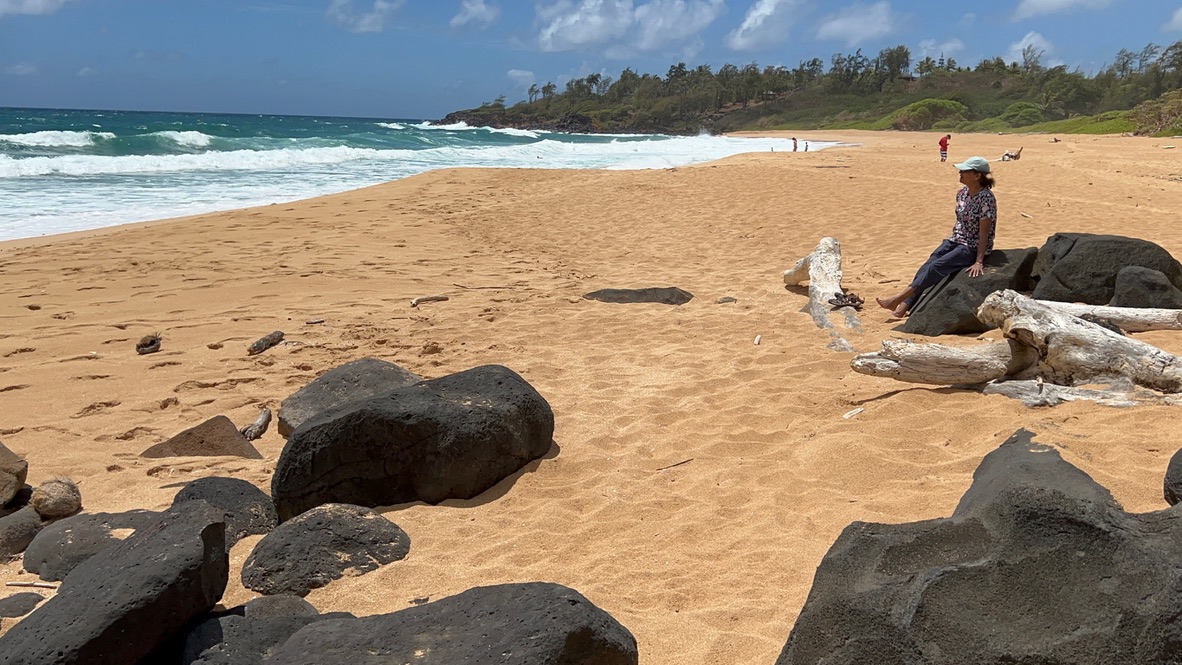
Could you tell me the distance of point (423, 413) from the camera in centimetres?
397

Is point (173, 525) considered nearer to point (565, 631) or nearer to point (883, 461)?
point (565, 631)

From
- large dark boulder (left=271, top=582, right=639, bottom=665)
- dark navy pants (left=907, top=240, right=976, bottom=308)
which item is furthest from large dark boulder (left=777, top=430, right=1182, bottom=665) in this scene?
dark navy pants (left=907, top=240, right=976, bottom=308)

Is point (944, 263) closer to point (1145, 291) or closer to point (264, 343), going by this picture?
point (1145, 291)

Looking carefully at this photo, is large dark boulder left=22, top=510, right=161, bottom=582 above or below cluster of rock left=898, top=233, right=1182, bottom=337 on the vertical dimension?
below

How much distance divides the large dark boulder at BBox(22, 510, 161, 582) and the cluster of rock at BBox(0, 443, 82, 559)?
0.36 ft

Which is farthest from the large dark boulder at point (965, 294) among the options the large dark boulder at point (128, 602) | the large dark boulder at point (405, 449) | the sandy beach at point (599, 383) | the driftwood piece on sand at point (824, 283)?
the large dark boulder at point (128, 602)

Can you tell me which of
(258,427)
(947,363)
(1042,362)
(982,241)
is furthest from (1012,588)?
(982,241)

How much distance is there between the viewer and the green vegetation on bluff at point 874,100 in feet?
180

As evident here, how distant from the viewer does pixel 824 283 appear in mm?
7316

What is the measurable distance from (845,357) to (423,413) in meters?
3.00

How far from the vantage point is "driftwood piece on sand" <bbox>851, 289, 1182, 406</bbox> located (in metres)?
4.34

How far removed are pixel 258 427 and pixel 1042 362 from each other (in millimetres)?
4392

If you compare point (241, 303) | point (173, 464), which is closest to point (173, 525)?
point (173, 464)

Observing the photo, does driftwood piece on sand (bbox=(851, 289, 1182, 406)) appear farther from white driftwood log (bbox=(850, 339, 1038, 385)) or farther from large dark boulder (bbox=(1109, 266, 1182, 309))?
large dark boulder (bbox=(1109, 266, 1182, 309))
